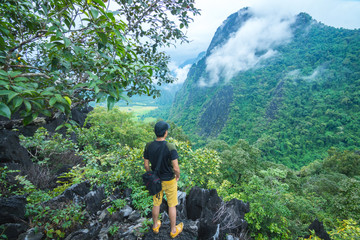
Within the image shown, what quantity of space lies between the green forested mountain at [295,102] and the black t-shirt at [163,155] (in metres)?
58.0

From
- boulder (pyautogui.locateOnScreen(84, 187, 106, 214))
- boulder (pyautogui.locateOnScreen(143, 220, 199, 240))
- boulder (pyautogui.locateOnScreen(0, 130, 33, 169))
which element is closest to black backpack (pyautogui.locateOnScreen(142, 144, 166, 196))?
boulder (pyautogui.locateOnScreen(143, 220, 199, 240))

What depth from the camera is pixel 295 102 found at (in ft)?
256

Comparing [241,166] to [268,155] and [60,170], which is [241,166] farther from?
[268,155]

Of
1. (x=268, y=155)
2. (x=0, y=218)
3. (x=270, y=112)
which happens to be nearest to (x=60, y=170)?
(x=0, y=218)

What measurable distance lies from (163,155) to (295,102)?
316ft

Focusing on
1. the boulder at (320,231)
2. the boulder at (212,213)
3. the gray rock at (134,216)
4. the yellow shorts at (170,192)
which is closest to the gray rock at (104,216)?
the gray rock at (134,216)

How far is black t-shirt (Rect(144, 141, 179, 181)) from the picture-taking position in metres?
2.71

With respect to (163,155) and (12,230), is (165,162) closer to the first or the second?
(163,155)

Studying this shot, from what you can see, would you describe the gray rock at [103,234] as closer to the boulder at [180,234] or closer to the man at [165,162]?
the boulder at [180,234]

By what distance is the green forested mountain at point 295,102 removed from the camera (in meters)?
56.3

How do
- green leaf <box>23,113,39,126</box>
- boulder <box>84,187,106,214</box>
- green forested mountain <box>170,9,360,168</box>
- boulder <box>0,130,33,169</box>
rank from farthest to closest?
green forested mountain <box>170,9,360,168</box> → boulder <box>0,130,33,169</box> → boulder <box>84,187,106,214</box> → green leaf <box>23,113,39,126</box>

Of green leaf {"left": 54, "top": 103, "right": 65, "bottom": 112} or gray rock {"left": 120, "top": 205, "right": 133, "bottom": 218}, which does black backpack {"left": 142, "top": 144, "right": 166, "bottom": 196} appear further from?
green leaf {"left": 54, "top": 103, "right": 65, "bottom": 112}

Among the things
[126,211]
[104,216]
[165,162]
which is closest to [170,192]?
[165,162]

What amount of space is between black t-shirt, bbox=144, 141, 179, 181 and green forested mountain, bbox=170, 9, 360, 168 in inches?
2285
